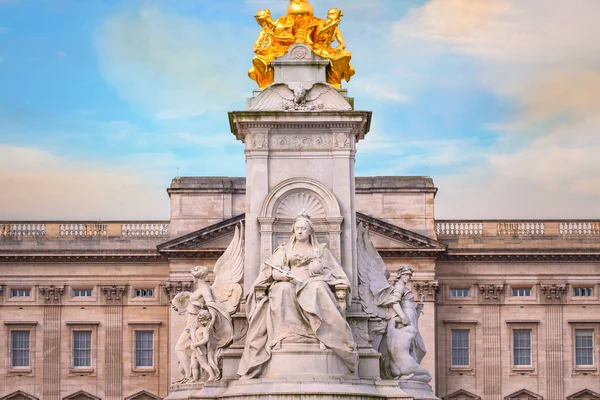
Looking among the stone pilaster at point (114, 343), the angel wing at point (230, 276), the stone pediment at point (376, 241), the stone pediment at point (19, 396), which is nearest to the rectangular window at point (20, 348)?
the stone pediment at point (19, 396)

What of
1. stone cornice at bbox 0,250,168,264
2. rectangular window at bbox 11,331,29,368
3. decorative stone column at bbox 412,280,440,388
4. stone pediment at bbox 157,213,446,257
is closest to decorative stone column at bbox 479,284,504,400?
decorative stone column at bbox 412,280,440,388

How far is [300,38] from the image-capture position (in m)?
39.4

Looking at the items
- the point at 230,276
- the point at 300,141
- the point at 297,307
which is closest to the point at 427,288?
the point at 230,276

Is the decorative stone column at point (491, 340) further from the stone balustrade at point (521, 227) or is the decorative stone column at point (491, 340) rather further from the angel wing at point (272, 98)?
the angel wing at point (272, 98)

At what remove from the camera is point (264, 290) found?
36625mm

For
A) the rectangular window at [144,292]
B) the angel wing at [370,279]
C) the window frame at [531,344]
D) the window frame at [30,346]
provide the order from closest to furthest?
the angel wing at [370,279] → the window frame at [531,344] → the window frame at [30,346] → the rectangular window at [144,292]

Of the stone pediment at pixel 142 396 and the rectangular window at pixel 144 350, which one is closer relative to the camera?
the stone pediment at pixel 142 396

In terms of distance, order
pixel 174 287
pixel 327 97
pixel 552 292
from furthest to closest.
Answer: pixel 552 292, pixel 174 287, pixel 327 97

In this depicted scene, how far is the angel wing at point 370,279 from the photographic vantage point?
3815 centimetres

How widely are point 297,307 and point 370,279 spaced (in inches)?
122

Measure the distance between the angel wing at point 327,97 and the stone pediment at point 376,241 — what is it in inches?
1763

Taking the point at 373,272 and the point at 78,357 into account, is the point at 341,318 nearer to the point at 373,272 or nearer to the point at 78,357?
the point at 373,272

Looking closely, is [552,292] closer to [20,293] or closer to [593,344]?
[593,344]

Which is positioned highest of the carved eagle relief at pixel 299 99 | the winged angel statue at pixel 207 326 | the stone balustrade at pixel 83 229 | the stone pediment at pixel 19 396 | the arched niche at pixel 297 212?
the carved eagle relief at pixel 299 99
